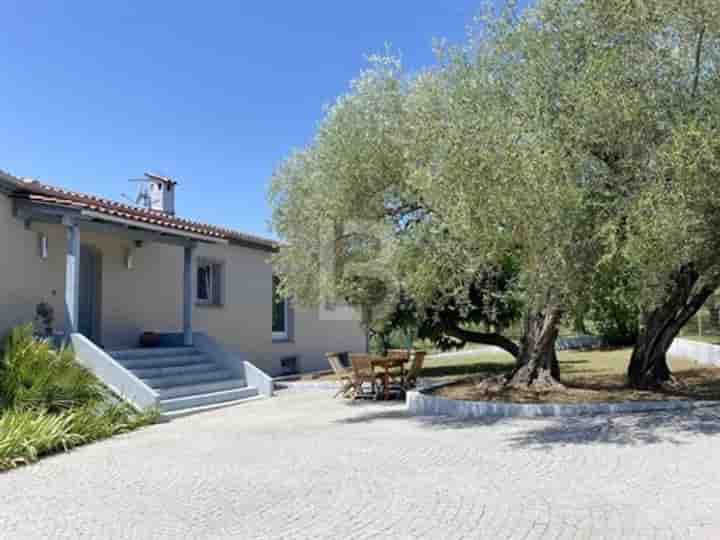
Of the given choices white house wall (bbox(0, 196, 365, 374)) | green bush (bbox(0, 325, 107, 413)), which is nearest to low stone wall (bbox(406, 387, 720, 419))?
green bush (bbox(0, 325, 107, 413))

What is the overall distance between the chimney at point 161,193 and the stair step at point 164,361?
6705 mm

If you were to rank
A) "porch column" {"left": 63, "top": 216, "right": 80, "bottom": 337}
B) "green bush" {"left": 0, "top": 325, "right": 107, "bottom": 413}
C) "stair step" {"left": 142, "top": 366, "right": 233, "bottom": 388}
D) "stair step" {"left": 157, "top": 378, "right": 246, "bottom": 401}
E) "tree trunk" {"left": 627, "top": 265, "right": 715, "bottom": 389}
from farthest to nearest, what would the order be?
"stair step" {"left": 142, "top": 366, "right": 233, "bottom": 388} → "tree trunk" {"left": 627, "top": 265, "right": 715, "bottom": 389} → "stair step" {"left": 157, "top": 378, "right": 246, "bottom": 401} → "porch column" {"left": 63, "top": 216, "right": 80, "bottom": 337} → "green bush" {"left": 0, "top": 325, "right": 107, "bottom": 413}

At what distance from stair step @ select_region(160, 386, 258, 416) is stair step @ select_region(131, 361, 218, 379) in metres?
0.84

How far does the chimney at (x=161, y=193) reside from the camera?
68.0ft

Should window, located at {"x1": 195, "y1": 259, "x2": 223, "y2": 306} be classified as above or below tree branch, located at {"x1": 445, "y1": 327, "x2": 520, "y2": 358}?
above

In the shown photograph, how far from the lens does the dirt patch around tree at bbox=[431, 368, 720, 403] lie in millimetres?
12273

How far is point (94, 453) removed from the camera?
9047 mm

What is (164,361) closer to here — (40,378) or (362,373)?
(40,378)

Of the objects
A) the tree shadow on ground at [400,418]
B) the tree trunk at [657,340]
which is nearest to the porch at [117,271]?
the tree shadow on ground at [400,418]

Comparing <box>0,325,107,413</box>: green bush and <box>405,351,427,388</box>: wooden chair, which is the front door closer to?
<box>0,325,107,413</box>: green bush

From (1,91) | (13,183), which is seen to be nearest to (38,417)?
(13,183)

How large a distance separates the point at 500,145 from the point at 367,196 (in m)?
4.33

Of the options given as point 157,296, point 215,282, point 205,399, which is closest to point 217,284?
point 215,282

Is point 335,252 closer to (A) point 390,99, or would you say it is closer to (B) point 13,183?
(A) point 390,99
